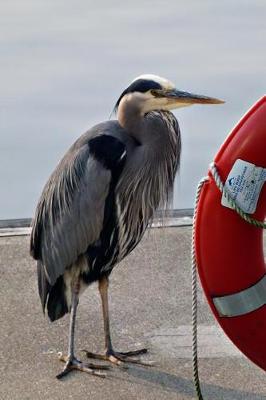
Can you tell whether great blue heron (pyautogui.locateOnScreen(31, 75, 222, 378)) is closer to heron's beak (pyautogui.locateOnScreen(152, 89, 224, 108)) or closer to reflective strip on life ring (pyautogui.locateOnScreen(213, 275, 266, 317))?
heron's beak (pyautogui.locateOnScreen(152, 89, 224, 108))

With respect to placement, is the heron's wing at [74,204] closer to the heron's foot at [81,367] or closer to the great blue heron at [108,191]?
the great blue heron at [108,191]

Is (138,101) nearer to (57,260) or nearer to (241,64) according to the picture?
(57,260)

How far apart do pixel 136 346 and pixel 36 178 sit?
310 cm

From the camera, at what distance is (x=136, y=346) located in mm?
4258

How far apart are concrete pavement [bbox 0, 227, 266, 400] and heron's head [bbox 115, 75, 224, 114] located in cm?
102

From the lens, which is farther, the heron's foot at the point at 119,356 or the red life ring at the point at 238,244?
the heron's foot at the point at 119,356

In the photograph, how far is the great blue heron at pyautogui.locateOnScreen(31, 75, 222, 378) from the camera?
12.8 feet

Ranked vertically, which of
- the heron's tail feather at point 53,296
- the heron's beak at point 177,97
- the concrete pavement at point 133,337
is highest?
the heron's beak at point 177,97

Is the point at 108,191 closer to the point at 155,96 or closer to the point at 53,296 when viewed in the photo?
the point at 155,96

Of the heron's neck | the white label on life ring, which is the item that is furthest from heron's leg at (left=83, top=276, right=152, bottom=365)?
the white label on life ring

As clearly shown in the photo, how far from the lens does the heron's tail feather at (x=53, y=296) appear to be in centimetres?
419

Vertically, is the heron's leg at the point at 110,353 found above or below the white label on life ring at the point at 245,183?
below

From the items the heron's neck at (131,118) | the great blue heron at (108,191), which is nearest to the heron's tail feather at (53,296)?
the great blue heron at (108,191)

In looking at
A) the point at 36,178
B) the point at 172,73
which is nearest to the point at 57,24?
the point at 172,73
